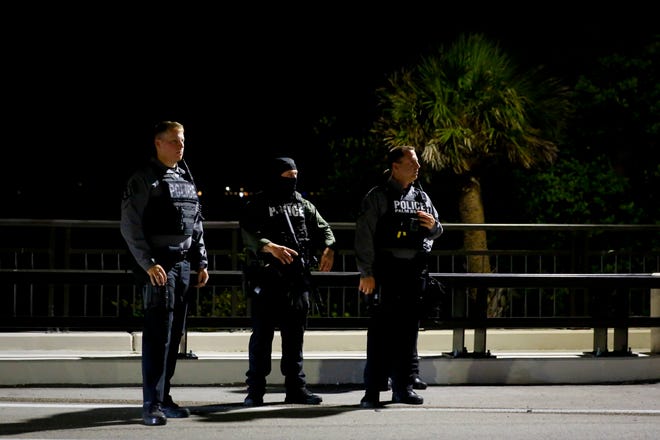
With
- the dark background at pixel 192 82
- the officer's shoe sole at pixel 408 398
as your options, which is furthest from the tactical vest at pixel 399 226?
the dark background at pixel 192 82

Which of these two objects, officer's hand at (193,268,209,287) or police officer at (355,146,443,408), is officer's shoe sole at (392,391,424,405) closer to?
police officer at (355,146,443,408)

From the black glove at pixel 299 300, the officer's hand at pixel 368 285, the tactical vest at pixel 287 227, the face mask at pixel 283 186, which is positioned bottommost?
the black glove at pixel 299 300

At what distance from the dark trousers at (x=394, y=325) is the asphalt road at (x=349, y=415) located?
0.82ft

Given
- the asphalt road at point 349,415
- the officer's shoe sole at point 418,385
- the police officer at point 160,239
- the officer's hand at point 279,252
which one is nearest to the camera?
the asphalt road at point 349,415

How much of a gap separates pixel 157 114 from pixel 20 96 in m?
2.76

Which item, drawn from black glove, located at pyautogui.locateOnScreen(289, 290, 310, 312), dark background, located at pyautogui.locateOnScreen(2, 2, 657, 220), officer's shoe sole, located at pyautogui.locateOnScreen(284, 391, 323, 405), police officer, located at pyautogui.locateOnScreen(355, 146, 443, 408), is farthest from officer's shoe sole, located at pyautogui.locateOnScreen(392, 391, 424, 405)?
dark background, located at pyautogui.locateOnScreen(2, 2, 657, 220)

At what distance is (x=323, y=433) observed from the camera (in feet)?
24.6

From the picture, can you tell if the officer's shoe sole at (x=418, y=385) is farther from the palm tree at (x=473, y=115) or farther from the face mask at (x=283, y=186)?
the palm tree at (x=473, y=115)

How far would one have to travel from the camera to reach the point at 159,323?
775 centimetres

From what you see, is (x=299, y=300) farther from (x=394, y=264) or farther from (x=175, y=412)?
(x=175, y=412)

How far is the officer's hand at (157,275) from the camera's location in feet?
24.7

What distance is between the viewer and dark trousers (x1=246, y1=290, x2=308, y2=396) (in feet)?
28.1

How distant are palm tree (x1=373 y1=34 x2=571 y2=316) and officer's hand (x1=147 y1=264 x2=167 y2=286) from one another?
878 centimetres

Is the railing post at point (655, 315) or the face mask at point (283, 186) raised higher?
the face mask at point (283, 186)
